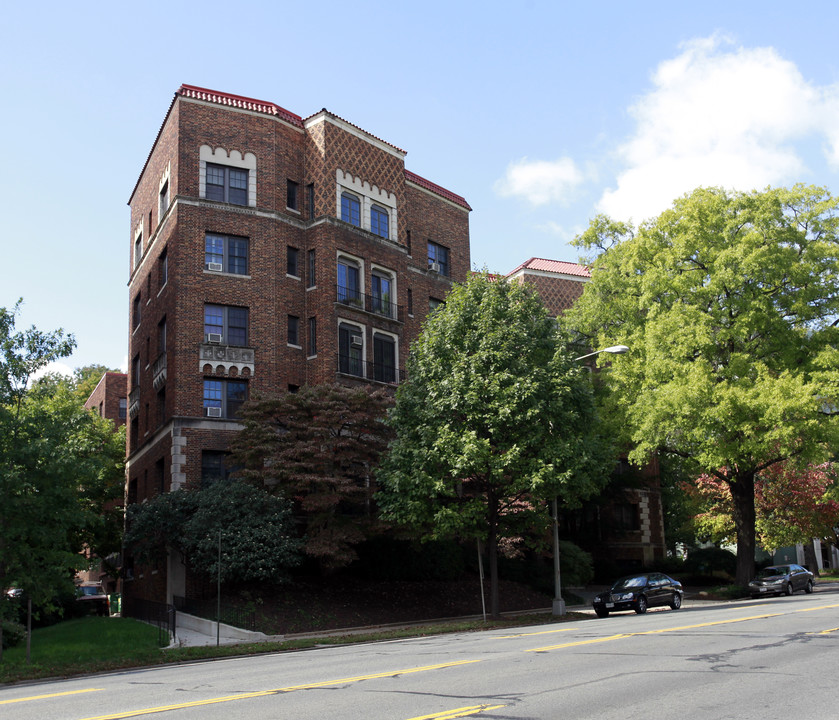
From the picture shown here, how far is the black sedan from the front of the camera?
90.4 ft

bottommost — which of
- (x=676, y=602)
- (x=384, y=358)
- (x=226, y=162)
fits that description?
(x=676, y=602)

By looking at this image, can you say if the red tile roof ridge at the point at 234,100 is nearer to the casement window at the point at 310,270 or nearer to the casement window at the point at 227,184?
the casement window at the point at 227,184

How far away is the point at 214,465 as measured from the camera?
1243 inches

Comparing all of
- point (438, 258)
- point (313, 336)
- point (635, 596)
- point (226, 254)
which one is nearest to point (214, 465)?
point (313, 336)

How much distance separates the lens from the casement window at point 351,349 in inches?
1367

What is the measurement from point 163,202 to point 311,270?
292 inches

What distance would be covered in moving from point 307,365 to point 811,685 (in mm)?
26462

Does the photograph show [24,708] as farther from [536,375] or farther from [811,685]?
[536,375]

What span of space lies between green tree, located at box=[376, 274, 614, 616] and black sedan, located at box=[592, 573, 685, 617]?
127 inches

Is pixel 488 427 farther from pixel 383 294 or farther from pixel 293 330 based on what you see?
pixel 383 294

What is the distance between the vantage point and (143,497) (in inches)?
1422

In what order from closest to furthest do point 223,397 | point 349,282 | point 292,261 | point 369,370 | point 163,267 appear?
1. point 223,397
2. point 292,261
3. point 369,370
4. point 163,267
5. point 349,282

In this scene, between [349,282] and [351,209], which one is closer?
[349,282]

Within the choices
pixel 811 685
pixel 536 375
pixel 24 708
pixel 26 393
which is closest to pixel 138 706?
pixel 24 708
